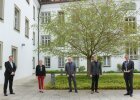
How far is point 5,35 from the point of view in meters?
23.8

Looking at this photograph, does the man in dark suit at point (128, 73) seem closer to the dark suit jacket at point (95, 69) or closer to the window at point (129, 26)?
the dark suit jacket at point (95, 69)

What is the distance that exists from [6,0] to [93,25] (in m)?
6.86

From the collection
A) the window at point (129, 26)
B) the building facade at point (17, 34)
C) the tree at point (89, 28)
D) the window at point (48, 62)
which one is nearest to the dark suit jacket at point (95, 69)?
the building facade at point (17, 34)

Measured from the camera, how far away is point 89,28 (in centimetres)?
2664

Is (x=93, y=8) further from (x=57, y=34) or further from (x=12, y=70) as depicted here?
(x=12, y=70)

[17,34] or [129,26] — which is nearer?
[129,26]

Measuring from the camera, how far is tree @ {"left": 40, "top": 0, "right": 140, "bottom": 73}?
87.7ft

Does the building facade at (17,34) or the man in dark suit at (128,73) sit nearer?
the man in dark suit at (128,73)

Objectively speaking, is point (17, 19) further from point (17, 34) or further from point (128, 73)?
point (128, 73)

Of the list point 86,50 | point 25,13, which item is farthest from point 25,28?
point 86,50

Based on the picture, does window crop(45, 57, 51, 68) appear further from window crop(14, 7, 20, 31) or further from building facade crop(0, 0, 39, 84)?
window crop(14, 7, 20, 31)

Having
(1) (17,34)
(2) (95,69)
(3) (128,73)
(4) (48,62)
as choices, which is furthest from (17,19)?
(4) (48,62)

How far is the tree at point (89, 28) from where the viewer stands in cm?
2673

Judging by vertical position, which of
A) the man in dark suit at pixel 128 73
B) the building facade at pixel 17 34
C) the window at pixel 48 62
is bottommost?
the man in dark suit at pixel 128 73
